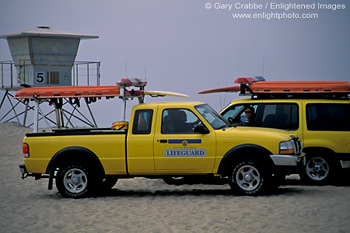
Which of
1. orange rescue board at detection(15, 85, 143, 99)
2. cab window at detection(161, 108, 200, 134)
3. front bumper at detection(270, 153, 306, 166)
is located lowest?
front bumper at detection(270, 153, 306, 166)

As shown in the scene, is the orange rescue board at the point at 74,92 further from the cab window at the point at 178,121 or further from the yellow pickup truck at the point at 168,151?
the cab window at the point at 178,121

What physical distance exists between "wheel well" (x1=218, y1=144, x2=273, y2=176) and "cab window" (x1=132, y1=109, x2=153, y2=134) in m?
1.58

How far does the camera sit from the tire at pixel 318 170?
15.1 m

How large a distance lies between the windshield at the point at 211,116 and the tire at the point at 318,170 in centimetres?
224

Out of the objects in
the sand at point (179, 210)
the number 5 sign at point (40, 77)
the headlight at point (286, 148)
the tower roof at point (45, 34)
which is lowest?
the sand at point (179, 210)

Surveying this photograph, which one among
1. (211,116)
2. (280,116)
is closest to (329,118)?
(280,116)

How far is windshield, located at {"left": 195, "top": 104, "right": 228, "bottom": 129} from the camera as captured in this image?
13.8 m

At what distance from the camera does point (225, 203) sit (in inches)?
508

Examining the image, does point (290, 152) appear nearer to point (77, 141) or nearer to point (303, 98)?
point (303, 98)

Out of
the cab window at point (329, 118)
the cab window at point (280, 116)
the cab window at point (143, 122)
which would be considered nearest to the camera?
the cab window at point (143, 122)

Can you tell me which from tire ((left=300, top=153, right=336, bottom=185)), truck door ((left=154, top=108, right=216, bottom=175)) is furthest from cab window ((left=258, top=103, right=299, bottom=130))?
truck door ((left=154, top=108, right=216, bottom=175))

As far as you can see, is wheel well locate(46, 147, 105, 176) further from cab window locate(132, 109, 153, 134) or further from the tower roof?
the tower roof

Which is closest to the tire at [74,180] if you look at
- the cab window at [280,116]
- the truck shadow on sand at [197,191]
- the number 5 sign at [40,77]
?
the truck shadow on sand at [197,191]

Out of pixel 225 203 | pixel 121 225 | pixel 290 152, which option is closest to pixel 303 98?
pixel 290 152
